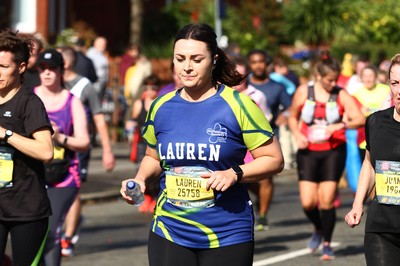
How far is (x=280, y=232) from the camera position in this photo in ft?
42.3

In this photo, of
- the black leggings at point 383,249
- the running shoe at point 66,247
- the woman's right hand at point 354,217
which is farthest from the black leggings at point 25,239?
the running shoe at point 66,247

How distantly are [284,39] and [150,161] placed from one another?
3046 cm

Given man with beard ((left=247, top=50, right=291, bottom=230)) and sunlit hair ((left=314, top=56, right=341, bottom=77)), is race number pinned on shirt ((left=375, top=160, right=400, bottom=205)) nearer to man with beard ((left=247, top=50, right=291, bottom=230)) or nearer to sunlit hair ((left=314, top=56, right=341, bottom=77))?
sunlit hair ((left=314, top=56, right=341, bottom=77))

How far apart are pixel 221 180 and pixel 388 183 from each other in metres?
1.20

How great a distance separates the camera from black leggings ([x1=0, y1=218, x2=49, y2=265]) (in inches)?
266

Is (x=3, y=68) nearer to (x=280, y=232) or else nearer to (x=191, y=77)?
(x=191, y=77)

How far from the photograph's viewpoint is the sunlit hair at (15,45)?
670cm

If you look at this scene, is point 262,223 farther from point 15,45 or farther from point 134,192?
point 134,192

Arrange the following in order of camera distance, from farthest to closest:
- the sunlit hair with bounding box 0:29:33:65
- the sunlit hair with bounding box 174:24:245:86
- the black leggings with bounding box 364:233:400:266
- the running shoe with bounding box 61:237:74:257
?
the running shoe with bounding box 61:237:74:257 < the sunlit hair with bounding box 0:29:33:65 < the black leggings with bounding box 364:233:400:266 < the sunlit hair with bounding box 174:24:245:86

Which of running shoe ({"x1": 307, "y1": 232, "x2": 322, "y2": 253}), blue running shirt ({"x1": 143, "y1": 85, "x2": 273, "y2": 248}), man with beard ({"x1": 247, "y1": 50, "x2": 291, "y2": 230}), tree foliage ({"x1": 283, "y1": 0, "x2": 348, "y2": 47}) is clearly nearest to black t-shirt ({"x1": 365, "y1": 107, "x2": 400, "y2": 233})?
blue running shirt ({"x1": 143, "y1": 85, "x2": 273, "y2": 248})

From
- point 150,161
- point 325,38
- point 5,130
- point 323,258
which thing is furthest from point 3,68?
point 325,38

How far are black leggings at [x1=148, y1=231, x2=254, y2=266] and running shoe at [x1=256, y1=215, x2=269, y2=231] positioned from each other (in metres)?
7.10

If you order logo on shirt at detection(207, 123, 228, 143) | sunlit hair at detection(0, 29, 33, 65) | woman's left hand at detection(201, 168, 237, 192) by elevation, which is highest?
sunlit hair at detection(0, 29, 33, 65)

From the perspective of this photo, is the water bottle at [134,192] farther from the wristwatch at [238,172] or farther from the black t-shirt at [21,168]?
the black t-shirt at [21,168]
